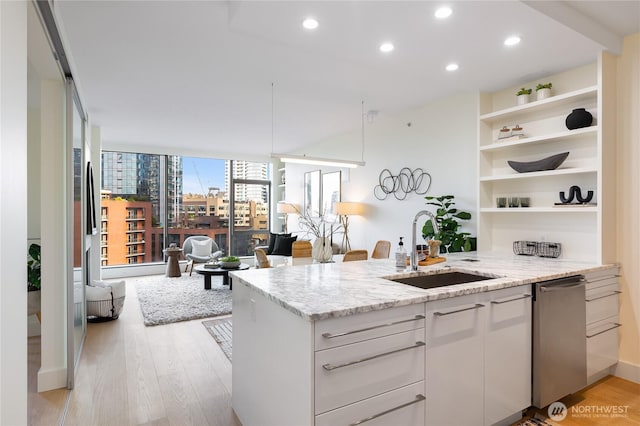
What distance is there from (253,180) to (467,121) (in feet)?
18.6

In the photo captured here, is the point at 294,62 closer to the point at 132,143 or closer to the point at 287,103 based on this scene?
the point at 287,103

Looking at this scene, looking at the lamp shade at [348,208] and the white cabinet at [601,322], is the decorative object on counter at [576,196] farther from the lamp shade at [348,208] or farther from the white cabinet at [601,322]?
the lamp shade at [348,208]

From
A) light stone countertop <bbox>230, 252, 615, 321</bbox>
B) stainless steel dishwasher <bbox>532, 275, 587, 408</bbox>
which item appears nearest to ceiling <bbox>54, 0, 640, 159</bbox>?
light stone countertop <bbox>230, 252, 615, 321</bbox>

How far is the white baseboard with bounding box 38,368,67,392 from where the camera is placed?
8.54 feet

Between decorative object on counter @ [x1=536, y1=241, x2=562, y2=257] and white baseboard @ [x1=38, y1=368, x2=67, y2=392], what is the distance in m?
4.07

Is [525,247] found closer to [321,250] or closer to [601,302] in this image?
[601,302]

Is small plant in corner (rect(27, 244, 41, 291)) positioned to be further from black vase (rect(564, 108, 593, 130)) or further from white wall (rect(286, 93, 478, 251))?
black vase (rect(564, 108, 593, 130))

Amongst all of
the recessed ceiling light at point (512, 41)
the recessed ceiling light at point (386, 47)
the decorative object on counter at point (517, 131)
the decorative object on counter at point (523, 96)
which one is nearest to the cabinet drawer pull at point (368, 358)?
the recessed ceiling light at point (386, 47)

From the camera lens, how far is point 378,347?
1.56 m

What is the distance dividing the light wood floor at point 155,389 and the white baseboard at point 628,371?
0.16 feet

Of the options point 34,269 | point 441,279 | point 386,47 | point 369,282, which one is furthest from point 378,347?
point 34,269

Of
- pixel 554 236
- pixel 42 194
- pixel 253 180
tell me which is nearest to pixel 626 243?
pixel 554 236

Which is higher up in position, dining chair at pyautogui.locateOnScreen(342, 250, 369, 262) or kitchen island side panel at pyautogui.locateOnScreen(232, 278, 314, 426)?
dining chair at pyautogui.locateOnScreen(342, 250, 369, 262)

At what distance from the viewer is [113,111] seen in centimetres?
488
